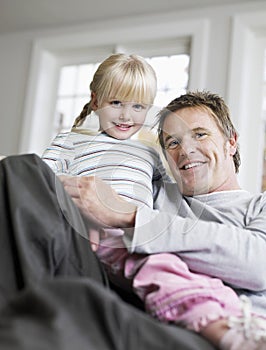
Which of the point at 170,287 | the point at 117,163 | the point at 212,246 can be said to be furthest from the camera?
the point at 117,163

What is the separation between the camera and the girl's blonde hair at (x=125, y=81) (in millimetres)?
1385

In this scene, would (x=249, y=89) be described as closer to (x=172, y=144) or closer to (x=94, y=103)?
(x=94, y=103)

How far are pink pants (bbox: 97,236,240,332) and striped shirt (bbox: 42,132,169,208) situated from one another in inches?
5.4

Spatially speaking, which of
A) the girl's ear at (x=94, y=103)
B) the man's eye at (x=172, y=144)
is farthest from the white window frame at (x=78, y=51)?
the man's eye at (x=172, y=144)

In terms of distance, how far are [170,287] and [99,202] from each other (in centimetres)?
23

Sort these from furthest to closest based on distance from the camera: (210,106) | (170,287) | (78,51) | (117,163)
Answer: (78,51), (210,106), (117,163), (170,287)

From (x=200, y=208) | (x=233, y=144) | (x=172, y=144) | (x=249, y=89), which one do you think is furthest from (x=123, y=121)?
(x=249, y=89)

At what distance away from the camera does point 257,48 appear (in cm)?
300

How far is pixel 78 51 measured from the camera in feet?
11.3

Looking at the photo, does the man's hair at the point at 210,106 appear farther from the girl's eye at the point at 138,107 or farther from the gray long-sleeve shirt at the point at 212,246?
the gray long-sleeve shirt at the point at 212,246

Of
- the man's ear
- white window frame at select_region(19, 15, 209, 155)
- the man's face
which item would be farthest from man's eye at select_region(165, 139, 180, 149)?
white window frame at select_region(19, 15, 209, 155)

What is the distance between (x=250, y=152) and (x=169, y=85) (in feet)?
1.89

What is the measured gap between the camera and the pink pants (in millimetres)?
944

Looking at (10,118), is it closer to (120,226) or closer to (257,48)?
(257,48)
